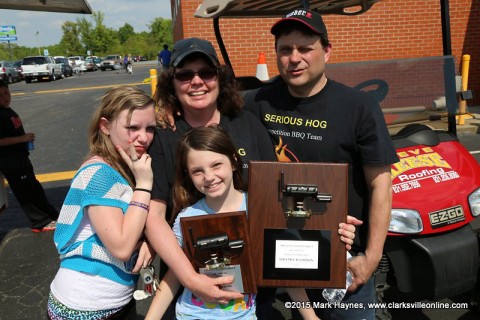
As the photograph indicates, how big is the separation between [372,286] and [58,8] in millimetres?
3928

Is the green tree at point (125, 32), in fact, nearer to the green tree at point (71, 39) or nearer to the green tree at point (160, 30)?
the green tree at point (160, 30)

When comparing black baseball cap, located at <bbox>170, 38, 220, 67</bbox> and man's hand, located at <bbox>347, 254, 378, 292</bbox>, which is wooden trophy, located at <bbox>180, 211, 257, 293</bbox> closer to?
man's hand, located at <bbox>347, 254, 378, 292</bbox>

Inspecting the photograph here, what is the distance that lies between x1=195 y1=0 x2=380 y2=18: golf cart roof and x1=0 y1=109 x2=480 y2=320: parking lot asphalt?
2204mm

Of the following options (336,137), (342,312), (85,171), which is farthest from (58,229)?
(342,312)

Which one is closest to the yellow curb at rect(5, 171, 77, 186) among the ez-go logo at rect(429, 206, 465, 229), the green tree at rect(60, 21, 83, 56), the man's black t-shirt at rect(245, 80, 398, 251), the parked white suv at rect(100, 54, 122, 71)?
the man's black t-shirt at rect(245, 80, 398, 251)

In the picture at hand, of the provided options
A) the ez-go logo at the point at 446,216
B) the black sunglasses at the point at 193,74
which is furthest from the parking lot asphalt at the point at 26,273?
the black sunglasses at the point at 193,74

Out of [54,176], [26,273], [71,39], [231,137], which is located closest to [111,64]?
[71,39]

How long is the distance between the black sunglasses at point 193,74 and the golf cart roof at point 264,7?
975mm

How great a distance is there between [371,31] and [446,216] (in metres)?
8.41

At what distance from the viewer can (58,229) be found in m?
1.60

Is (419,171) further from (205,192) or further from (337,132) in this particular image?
(205,192)

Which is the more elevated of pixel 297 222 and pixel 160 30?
pixel 160 30

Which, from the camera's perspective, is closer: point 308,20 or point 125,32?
point 308,20

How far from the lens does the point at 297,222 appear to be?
1.47 m
